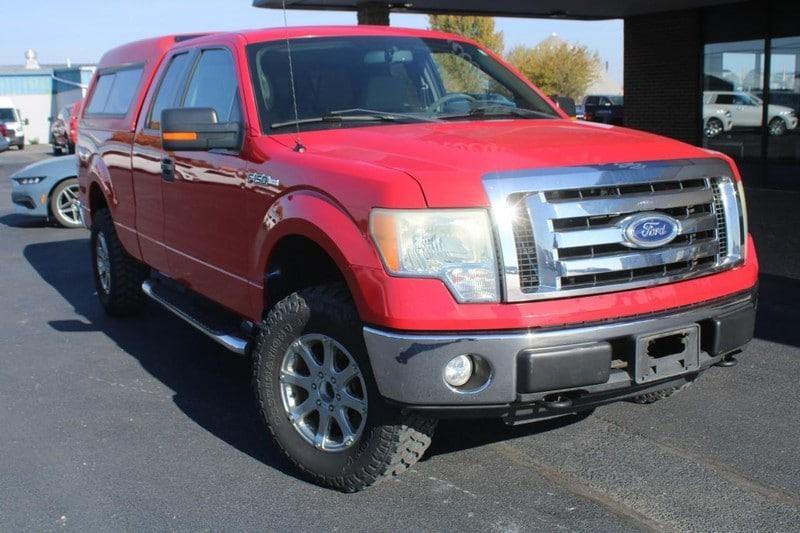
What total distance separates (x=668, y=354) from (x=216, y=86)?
9.58 ft

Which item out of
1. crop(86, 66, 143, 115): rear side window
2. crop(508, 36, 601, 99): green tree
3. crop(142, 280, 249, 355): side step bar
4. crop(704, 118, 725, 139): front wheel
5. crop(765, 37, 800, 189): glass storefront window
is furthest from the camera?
crop(508, 36, 601, 99): green tree

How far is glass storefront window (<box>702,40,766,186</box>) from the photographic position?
1419cm

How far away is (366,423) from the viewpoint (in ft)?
12.2

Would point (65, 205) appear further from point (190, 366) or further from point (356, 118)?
point (356, 118)

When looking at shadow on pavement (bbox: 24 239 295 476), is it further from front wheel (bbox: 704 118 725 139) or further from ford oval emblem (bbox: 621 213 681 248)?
front wheel (bbox: 704 118 725 139)

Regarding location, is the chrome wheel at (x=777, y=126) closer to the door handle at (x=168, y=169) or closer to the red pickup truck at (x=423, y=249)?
the red pickup truck at (x=423, y=249)

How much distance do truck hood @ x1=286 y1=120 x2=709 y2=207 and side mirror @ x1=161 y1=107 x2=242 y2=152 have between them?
1.38 feet

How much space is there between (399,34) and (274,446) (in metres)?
2.51

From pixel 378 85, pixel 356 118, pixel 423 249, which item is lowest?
pixel 423 249

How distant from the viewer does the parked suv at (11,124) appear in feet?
134

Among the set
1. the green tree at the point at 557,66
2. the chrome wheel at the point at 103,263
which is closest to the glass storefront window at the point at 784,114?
the chrome wheel at the point at 103,263

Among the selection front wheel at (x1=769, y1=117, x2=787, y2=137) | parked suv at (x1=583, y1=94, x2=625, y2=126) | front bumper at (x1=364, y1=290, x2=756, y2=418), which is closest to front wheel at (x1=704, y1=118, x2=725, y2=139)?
front wheel at (x1=769, y1=117, x2=787, y2=137)

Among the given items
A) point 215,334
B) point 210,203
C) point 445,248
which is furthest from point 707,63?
point 445,248

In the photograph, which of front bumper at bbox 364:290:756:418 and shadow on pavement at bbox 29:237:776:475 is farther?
shadow on pavement at bbox 29:237:776:475
